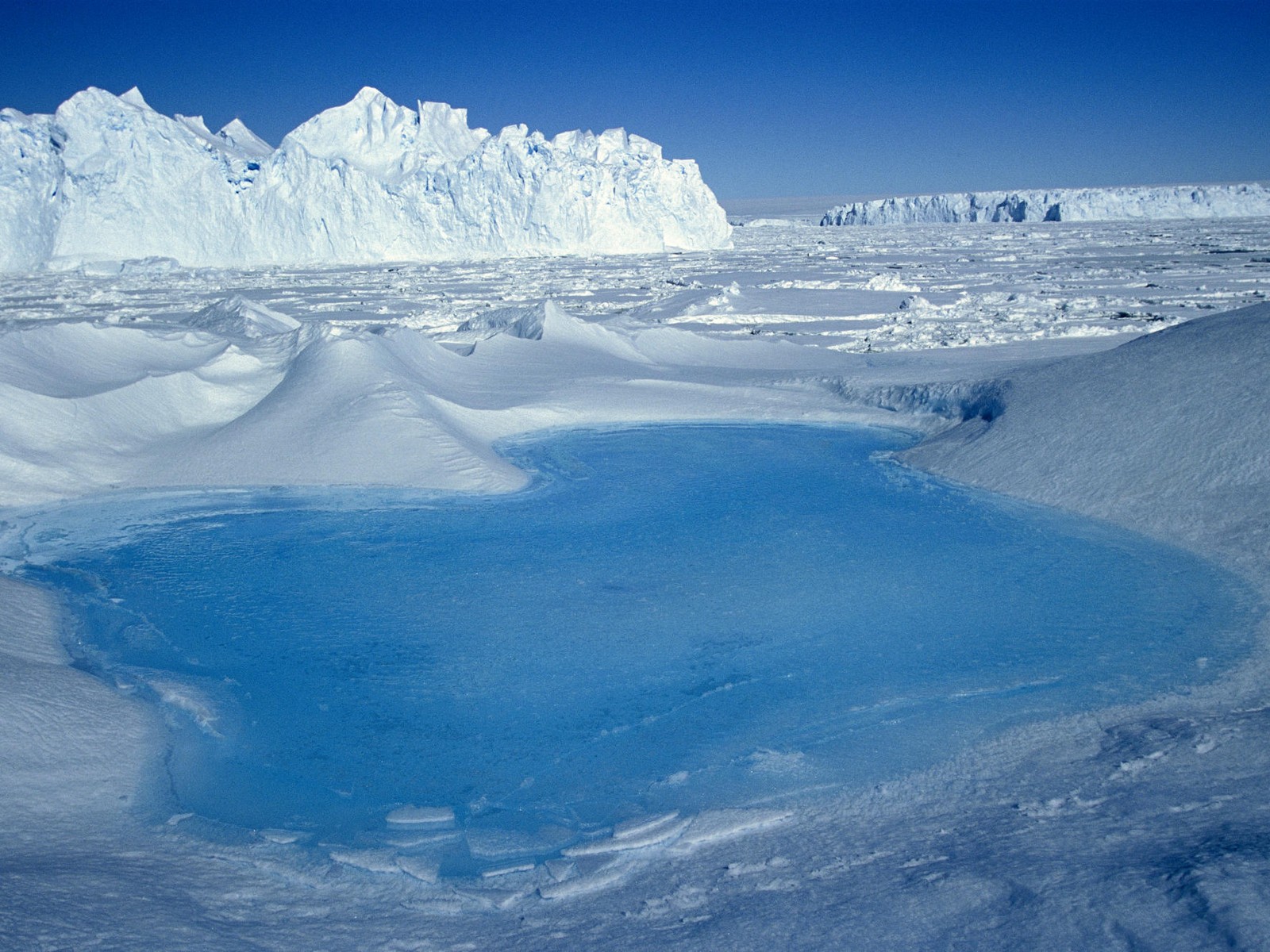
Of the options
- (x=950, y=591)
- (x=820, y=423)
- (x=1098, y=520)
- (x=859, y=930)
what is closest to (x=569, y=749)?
(x=859, y=930)

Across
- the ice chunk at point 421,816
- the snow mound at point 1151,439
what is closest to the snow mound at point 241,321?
the snow mound at point 1151,439

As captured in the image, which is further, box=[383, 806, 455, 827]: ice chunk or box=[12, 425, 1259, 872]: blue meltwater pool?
box=[12, 425, 1259, 872]: blue meltwater pool

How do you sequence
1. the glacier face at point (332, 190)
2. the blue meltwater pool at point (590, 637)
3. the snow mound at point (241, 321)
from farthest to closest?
the glacier face at point (332, 190) < the snow mound at point (241, 321) < the blue meltwater pool at point (590, 637)

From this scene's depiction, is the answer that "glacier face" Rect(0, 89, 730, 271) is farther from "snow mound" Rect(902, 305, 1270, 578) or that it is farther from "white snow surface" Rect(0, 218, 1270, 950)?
"snow mound" Rect(902, 305, 1270, 578)

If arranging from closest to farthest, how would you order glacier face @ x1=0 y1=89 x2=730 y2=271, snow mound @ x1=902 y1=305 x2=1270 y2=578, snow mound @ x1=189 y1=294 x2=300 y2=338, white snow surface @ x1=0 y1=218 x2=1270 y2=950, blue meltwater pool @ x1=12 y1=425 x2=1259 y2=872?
white snow surface @ x1=0 y1=218 x2=1270 y2=950 < blue meltwater pool @ x1=12 y1=425 x2=1259 y2=872 < snow mound @ x1=902 y1=305 x2=1270 y2=578 < snow mound @ x1=189 y1=294 x2=300 y2=338 < glacier face @ x1=0 y1=89 x2=730 y2=271

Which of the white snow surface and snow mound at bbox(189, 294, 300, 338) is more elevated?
snow mound at bbox(189, 294, 300, 338)

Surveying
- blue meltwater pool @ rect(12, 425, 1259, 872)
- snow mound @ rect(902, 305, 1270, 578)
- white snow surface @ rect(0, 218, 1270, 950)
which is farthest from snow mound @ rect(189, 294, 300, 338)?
snow mound @ rect(902, 305, 1270, 578)

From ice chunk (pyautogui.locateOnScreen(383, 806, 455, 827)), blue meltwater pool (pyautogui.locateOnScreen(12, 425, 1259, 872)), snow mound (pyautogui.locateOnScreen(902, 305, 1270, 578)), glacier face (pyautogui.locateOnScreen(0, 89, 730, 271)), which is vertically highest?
glacier face (pyautogui.locateOnScreen(0, 89, 730, 271))

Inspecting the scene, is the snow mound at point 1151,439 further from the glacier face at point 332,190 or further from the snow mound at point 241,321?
the glacier face at point 332,190

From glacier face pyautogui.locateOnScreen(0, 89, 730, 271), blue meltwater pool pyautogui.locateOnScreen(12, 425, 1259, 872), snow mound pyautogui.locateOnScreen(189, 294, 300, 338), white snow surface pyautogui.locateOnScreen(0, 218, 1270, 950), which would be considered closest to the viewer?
white snow surface pyautogui.locateOnScreen(0, 218, 1270, 950)
